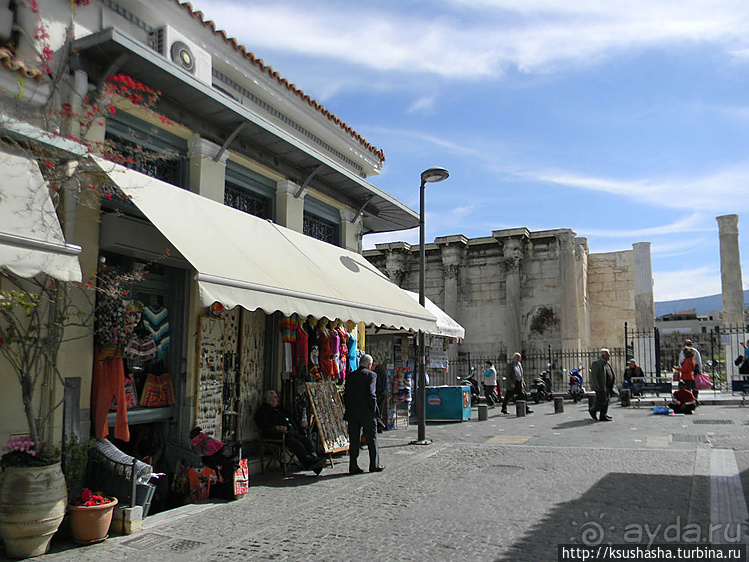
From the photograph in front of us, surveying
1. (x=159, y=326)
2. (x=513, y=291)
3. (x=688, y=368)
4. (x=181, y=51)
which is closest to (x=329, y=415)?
(x=159, y=326)

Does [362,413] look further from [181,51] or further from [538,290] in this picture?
[538,290]

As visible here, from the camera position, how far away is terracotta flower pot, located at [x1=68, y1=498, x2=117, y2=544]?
560 cm

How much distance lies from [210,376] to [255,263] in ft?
6.62

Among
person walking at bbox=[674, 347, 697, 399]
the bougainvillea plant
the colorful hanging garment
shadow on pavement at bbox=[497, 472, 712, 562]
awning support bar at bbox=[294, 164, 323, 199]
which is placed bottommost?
shadow on pavement at bbox=[497, 472, 712, 562]

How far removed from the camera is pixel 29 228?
517cm

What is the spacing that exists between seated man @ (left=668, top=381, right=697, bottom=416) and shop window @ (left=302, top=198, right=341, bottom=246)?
10.1 metres

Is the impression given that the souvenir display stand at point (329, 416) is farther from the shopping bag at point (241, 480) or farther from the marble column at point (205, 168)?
the marble column at point (205, 168)

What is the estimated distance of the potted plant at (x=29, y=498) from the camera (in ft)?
16.7

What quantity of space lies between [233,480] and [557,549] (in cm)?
387

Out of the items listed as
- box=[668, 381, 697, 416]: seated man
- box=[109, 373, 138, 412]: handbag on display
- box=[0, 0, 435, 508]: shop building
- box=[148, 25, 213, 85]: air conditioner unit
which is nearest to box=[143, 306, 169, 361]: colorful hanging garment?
box=[0, 0, 435, 508]: shop building

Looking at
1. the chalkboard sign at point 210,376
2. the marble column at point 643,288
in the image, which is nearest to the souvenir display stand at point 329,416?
the chalkboard sign at point 210,376

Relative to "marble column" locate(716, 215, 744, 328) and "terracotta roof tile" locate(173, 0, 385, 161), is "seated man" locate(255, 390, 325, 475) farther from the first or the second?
"marble column" locate(716, 215, 744, 328)

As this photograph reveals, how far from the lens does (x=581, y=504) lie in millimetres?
6590

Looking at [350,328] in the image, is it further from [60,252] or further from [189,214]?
[60,252]
